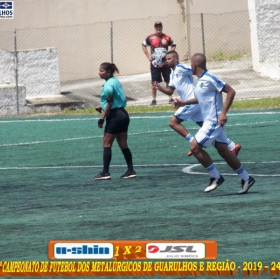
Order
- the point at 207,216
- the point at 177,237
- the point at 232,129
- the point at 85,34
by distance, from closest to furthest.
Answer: the point at 177,237 → the point at 207,216 → the point at 232,129 → the point at 85,34

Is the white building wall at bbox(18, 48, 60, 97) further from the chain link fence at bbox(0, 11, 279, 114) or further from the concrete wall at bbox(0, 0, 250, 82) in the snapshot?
the concrete wall at bbox(0, 0, 250, 82)

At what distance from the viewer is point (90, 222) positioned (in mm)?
11445

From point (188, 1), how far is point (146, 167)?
18832 mm

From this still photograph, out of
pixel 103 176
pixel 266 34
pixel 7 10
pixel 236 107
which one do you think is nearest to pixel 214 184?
pixel 103 176

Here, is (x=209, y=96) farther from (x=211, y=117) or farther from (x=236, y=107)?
(x=236, y=107)

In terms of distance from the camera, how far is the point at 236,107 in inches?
1076

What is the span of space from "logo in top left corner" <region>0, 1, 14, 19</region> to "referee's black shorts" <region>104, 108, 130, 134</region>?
58.9 feet

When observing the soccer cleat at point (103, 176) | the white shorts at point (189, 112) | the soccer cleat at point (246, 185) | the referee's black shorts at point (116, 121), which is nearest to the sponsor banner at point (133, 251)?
the soccer cleat at point (246, 185)

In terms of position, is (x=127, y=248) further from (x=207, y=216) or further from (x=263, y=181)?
(x=263, y=181)

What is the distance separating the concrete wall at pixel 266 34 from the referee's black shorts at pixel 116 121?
16.9 metres


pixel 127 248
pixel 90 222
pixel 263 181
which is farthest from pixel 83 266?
pixel 263 181

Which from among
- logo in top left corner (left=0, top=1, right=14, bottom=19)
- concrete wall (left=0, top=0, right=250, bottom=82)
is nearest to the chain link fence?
concrete wall (left=0, top=0, right=250, bottom=82)

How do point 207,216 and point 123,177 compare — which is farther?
point 123,177

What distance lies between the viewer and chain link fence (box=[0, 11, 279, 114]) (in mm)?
34281
